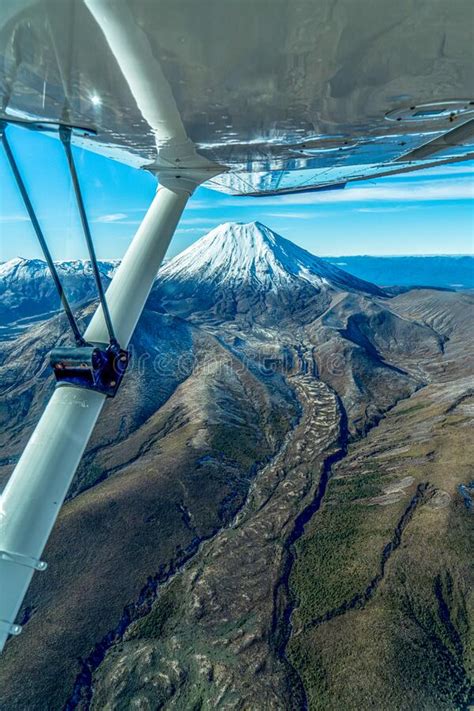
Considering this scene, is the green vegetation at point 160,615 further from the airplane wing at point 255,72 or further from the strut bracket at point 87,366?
the airplane wing at point 255,72

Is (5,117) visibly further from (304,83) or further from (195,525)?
(195,525)

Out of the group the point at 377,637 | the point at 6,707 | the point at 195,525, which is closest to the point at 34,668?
the point at 6,707

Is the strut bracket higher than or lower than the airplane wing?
lower

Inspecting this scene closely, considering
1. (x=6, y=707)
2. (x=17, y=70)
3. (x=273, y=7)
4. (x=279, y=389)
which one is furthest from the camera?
(x=279, y=389)

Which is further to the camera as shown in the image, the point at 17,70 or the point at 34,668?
the point at 34,668

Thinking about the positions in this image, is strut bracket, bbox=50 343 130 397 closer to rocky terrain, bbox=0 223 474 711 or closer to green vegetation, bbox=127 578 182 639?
rocky terrain, bbox=0 223 474 711

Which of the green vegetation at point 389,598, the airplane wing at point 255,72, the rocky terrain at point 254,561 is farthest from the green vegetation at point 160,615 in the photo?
the airplane wing at point 255,72

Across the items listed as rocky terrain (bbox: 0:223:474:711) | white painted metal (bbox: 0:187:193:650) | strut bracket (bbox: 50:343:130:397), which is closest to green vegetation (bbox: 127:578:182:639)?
rocky terrain (bbox: 0:223:474:711)
